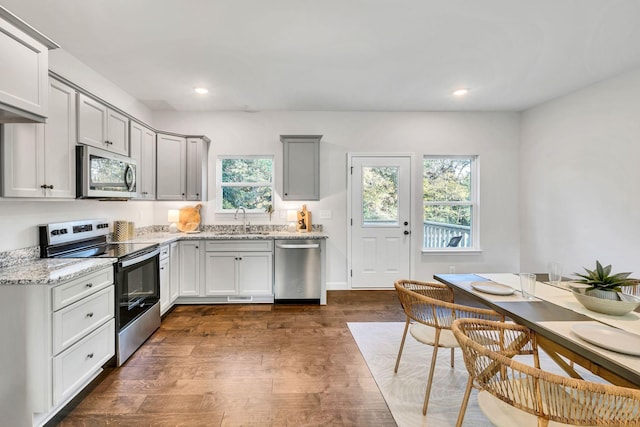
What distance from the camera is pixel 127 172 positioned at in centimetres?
286

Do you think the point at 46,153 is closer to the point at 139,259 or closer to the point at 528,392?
the point at 139,259

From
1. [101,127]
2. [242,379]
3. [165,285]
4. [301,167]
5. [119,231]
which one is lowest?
[242,379]

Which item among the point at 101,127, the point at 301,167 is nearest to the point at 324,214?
the point at 301,167

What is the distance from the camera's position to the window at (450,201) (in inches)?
174

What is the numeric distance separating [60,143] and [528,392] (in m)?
3.23

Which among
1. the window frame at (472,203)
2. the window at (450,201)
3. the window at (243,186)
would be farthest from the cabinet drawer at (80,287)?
the window at (450,201)

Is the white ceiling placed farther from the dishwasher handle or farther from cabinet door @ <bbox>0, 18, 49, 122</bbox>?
the dishwasher handle

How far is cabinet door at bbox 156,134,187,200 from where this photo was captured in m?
3.64

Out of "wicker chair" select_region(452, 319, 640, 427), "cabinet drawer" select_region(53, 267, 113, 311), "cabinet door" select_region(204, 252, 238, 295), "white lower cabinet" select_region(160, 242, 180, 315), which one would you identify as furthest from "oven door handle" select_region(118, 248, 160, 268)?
"wicker chair" select_region(452, 319, 640, 427)

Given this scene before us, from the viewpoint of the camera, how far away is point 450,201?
4418mm

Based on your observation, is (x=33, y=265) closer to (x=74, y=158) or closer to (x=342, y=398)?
(x=74, y=158)

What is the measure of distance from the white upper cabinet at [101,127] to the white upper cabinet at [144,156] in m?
0.14

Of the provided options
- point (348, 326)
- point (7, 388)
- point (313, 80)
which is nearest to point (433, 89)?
point (313, 80)

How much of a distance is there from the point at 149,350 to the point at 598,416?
3.00 meters
